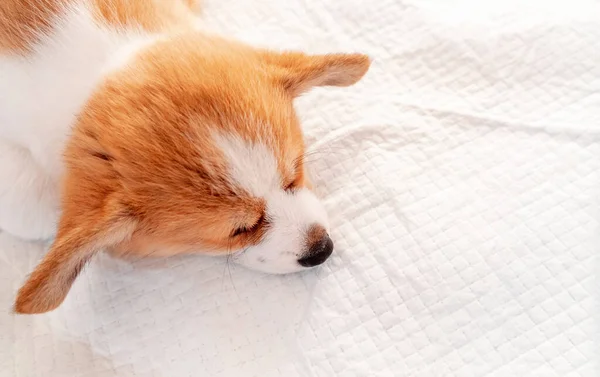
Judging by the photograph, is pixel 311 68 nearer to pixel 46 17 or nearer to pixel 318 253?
pixel 318 253

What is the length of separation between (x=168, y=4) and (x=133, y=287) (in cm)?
77

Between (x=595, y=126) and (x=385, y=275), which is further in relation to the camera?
(x=595, y=126)

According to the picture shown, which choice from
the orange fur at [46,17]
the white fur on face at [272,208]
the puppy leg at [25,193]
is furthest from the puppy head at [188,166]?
the puppy leg at [25,193]

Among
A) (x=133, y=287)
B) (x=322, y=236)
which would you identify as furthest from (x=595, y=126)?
(x=133, y=287)

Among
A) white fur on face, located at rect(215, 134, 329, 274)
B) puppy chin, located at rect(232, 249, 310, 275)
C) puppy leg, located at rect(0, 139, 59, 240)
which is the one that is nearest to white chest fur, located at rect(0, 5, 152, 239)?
puppy leg, located at rect(0, 139, 59, 240)

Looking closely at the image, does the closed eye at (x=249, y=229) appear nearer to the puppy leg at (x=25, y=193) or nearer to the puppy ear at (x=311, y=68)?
the puppy ear at (x=311, y=68)

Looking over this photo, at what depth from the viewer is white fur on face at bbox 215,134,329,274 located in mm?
1229

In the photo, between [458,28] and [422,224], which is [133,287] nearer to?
[422,224]

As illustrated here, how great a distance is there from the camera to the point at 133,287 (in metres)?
1.55

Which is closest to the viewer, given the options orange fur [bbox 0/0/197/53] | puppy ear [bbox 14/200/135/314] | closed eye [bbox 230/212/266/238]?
puppy ear [bbox 14/200/135/314]

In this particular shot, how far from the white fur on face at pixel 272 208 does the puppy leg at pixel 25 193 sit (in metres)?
0.56

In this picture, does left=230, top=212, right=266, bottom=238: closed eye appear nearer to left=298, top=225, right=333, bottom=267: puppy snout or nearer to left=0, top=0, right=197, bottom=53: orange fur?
left=298, top=225, right=333, bottom=267: puppy snout

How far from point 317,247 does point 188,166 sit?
1.23 ft

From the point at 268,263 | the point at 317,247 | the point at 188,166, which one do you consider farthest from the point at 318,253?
the point at 188,166
